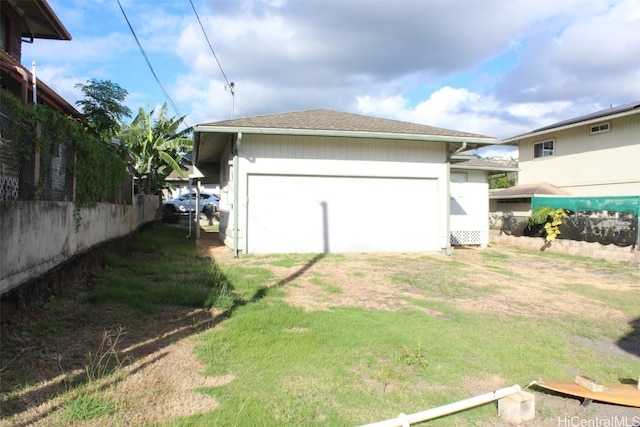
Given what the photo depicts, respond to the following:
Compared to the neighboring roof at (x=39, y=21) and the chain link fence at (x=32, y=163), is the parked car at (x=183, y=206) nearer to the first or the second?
the neighboring roof at (x=39, y=21)

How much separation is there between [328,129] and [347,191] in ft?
6.16

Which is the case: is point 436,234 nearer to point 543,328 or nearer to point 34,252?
point 543,328

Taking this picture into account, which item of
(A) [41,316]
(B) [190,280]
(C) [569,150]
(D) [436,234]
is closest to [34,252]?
(A) [41,316]

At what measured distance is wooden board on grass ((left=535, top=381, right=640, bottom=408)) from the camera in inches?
146

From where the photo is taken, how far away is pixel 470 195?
54.0 feet

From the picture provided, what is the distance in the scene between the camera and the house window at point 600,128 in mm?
18547

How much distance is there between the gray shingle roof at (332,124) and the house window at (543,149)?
1027 cm

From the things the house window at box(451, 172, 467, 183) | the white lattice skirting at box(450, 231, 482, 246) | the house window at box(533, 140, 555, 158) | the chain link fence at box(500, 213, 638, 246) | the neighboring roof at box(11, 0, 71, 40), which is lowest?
the white lattice skirting at box(450, 231, 482, 246)

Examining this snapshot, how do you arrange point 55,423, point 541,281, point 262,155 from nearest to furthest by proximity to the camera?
point 55,423 < point 541,281 < point 262,155

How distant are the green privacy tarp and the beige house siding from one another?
12.3 feet

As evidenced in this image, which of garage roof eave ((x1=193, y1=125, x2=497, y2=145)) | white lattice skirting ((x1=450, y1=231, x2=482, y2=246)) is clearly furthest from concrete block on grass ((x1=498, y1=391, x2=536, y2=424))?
white lattice skirting ((x1=450, y1=231, x2=482, y2=246))

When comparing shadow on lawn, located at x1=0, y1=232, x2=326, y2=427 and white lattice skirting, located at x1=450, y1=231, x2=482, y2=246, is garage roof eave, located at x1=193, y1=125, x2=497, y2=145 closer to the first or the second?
white lattice skirting, located at x1=450, y1=231, x2=482, y2=246

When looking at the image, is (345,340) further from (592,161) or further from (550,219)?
(592,161)

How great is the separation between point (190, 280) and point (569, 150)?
61.7 feet
